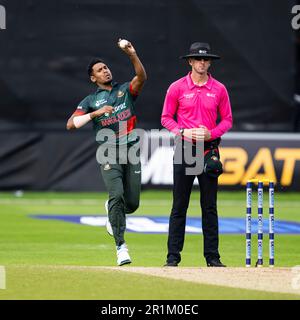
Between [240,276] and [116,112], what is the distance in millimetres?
2411

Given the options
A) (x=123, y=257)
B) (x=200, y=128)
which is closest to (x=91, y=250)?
(x=123, y=257)

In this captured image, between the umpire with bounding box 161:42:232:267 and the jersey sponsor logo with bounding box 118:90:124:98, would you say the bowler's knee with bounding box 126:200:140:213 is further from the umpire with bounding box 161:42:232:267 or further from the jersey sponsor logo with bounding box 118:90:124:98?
the jersey sponsor logo with bounding box 118:90:124:98

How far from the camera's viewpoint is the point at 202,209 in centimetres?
1083

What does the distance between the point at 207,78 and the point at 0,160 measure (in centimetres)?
Result: 1034

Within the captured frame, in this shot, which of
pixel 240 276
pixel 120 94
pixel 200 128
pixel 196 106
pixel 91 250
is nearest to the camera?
→ pixel 240 276

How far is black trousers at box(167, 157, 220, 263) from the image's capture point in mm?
10789

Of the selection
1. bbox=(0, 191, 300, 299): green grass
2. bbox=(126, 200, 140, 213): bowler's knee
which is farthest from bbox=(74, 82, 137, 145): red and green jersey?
bbox=(0, 191, 300, 299): green grass

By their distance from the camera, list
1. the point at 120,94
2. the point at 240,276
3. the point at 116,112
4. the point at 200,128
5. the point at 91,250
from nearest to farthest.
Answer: the point at 240,276, the point at 200,128, the point at 116,112, the point at 120,94, the point at 91,250

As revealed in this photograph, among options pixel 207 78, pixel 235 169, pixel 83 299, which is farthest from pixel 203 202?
pixel 235 169

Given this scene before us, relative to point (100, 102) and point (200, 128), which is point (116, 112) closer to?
point (100, 102)

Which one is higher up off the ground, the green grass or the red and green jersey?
the red and green jersey

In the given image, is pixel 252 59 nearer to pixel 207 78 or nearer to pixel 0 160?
pixel 0 160

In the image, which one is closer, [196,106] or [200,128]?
[200,128]

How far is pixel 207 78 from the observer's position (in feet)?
35.8
